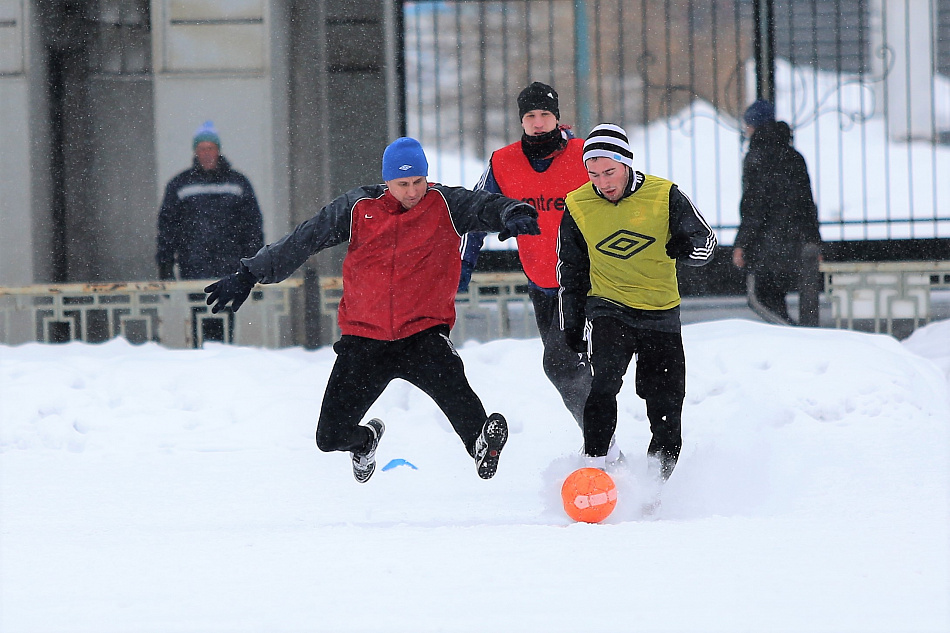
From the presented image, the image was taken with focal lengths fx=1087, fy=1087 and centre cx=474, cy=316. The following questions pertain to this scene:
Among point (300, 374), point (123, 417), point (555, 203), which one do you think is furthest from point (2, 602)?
point (300, 374)

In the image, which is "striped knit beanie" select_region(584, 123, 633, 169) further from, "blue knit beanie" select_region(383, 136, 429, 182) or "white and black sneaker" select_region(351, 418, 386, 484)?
"white and black sneaker" select_region(351, 418, 386, 484)

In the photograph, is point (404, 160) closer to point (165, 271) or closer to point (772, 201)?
point (772, 201)

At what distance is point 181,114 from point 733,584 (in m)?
7.09

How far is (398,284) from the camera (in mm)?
4531

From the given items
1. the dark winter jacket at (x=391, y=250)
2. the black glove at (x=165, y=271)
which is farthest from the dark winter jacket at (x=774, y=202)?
the black glove at (x=165, y=271)

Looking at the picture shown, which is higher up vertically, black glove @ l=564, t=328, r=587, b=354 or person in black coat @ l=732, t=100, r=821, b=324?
person in black coat @ l=732, t=100, r=821, b=324

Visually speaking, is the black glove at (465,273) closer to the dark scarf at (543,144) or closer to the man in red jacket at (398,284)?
the man in red jacket at (398,284)

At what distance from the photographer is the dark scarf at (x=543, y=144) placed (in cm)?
512

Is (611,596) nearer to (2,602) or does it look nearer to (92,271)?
(2,602)

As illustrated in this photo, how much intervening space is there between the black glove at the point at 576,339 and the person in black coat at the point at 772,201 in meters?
3.26

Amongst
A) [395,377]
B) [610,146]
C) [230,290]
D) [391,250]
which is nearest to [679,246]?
[610,146]

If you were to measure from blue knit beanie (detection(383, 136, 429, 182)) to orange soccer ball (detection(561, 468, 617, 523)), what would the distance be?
1420 millimetres

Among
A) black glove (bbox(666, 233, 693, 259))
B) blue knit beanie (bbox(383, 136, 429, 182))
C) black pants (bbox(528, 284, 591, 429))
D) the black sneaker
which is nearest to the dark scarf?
black pants (bbox(528, 284, 591, 429))

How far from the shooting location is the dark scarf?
5.12m
